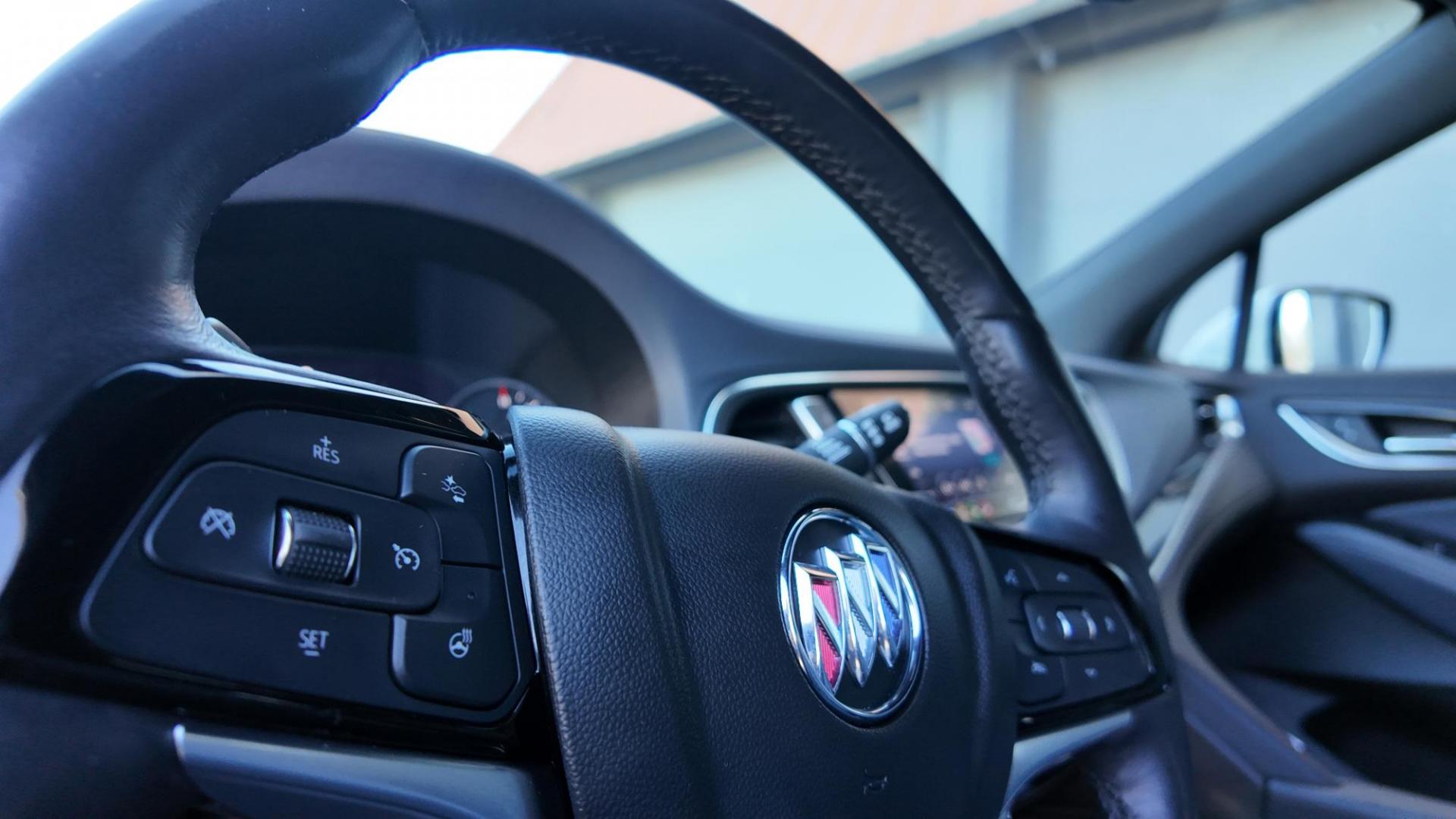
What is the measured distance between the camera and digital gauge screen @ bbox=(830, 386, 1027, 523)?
5.38 ft

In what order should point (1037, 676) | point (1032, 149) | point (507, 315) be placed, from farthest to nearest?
point (1032, 149) < point (507, 315) < point (1037, 676)

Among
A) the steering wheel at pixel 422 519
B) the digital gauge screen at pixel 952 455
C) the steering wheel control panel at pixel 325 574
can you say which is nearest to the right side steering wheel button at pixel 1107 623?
the steering wheel at pixel 422 519

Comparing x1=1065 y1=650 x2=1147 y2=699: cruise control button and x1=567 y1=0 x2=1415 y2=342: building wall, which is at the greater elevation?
x1=567 y1=0 x2=1415 y2=342: building wall

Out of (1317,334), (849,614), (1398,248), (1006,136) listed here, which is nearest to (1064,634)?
(849,614)

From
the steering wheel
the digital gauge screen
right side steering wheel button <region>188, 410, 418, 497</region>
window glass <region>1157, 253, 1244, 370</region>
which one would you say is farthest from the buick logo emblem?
window glass <region>1157, 253, 1244, 370</region>

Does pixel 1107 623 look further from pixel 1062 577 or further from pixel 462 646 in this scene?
pixel 462 646

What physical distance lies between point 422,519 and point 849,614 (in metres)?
0.28

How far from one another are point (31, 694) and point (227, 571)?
8 cm

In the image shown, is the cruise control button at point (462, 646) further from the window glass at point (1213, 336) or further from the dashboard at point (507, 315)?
the window glass at point (1213, 336)

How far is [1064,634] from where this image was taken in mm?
826

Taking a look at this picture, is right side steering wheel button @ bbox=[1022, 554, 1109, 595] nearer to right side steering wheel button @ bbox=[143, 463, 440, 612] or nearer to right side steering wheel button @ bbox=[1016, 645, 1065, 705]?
right side steering wheel button @ bbox=[1016, 645, 1065, 705]

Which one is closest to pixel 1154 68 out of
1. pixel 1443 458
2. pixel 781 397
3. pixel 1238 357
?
pixel 1238 357

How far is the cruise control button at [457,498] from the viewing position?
1.69 ft

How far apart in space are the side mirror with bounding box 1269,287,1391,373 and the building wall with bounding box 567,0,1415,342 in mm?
1068
